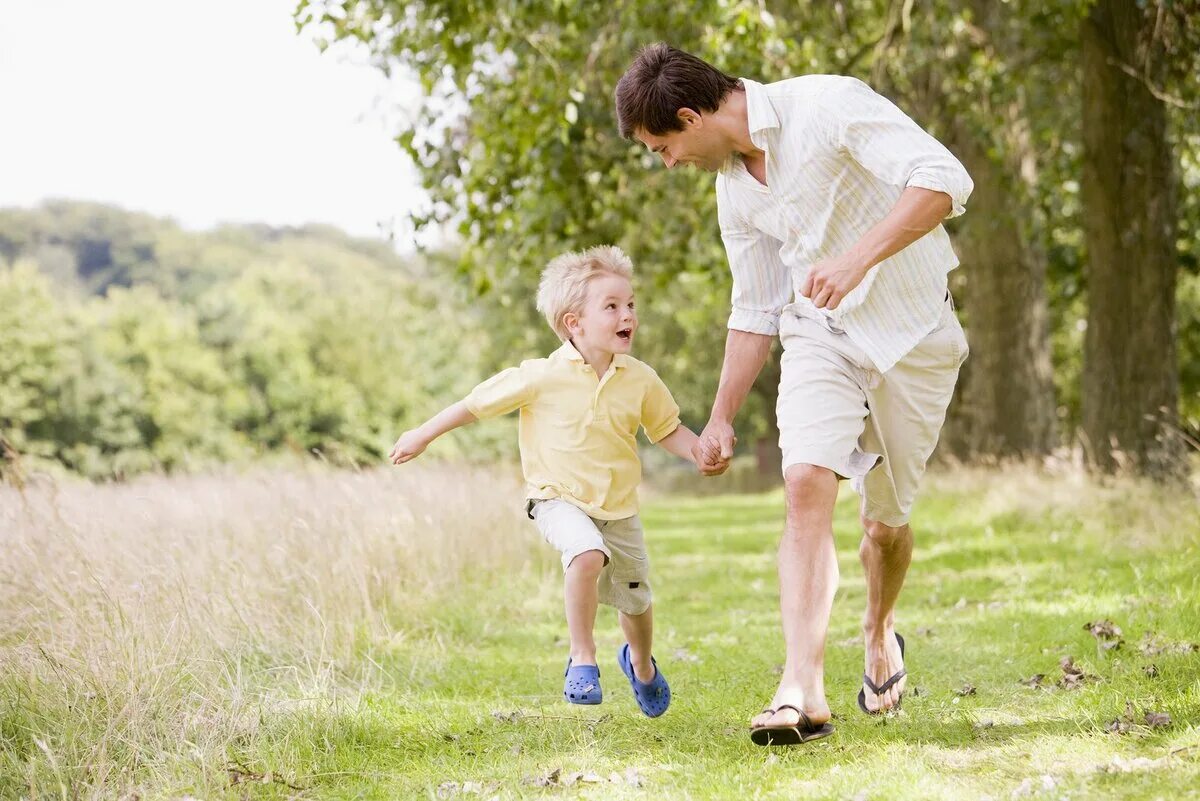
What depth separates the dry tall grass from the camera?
4.20m

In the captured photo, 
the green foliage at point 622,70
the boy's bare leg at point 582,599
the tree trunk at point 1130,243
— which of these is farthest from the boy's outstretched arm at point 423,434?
the tree trunk at point 1130,243

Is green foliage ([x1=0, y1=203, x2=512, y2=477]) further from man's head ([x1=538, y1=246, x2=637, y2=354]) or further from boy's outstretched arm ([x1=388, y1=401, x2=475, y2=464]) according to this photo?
boy's outstretched arm ([x1=388, y1=401, x2=475, y2=464])

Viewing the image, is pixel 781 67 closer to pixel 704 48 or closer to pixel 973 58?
pixel 704 48

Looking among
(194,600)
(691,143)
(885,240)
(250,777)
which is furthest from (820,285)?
(194,600)

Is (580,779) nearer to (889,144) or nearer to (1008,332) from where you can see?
(889,144)

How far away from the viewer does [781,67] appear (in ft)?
34.8

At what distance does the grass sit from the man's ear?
2010mm

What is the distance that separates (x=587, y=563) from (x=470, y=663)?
2.03 metres

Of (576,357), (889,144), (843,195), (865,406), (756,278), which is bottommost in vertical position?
(865,406)

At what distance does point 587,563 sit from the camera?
4504 mm

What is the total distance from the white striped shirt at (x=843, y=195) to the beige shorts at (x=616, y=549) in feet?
3.53

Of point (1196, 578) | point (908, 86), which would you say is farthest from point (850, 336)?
point (908, 86)

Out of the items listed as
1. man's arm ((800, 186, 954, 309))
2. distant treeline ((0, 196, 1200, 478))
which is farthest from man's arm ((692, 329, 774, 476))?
distant treeline ((0, 196, 1200, 478))

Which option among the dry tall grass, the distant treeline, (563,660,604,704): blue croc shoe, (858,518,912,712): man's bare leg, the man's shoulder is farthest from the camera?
the distant treeline
